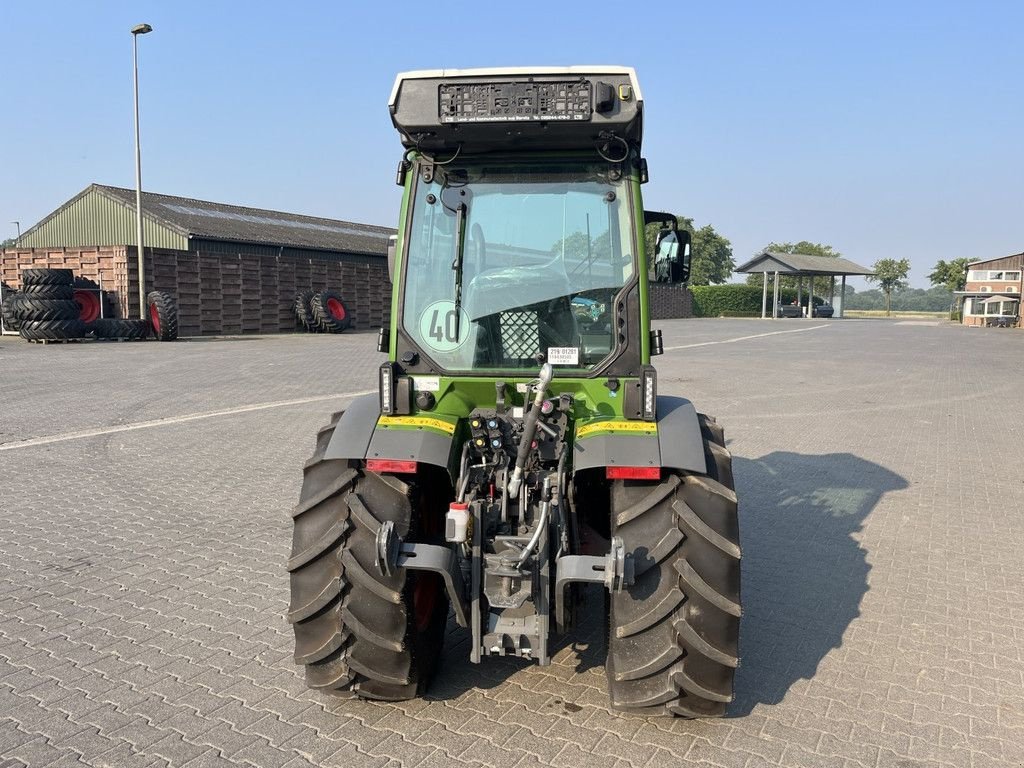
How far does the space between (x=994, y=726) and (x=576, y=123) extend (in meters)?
3.17

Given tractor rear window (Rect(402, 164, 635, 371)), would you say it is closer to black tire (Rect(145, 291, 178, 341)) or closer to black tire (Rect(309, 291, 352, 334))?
black tire (Rect(145, 291, 178, 341))

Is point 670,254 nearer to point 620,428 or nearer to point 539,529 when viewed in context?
point 620,428

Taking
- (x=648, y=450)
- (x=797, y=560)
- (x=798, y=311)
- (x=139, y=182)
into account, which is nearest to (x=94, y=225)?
(x=139, y=182)

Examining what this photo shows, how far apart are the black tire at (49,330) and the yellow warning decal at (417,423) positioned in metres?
24.1

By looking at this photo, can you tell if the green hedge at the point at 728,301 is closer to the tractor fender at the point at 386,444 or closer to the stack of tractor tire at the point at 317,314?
the stack of tractor tire at the point at 317,314

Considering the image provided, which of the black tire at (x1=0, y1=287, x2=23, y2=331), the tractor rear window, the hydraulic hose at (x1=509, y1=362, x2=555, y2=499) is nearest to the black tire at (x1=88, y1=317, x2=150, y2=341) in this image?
the black tire at (x1=0, y1=287, x2=23, y2=331)

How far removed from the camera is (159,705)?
3715 mm

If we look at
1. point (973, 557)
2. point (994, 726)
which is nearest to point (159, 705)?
point (994, 726)

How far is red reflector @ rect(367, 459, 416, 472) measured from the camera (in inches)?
139

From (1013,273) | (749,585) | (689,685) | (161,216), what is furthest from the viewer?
(1013,273)

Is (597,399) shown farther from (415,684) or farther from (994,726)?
(994,726)

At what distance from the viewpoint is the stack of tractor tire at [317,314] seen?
104 feet

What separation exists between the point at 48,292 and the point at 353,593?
25.2 metres

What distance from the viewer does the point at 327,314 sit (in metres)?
31.8
